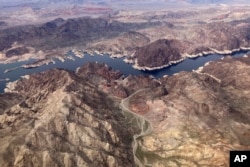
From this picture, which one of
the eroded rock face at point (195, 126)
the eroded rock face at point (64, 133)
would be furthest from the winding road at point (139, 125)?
the eroded rock face at point (64, 133)

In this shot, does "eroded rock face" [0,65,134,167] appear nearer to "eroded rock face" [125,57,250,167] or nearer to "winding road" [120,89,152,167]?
"winding road" [120,89,152,167]

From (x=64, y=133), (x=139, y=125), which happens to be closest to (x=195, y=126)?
(x=139, y=125)

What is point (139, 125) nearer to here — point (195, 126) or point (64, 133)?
point (195, 126)

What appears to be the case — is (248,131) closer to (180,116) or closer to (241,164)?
(180,116)

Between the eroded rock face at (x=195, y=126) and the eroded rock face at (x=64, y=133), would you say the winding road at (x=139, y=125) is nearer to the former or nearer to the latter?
the eroded rock face at (x=195, y=126)

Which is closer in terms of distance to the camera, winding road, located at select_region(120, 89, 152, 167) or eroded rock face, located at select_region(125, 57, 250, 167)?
eroded rock face, located at select_region(125, 57, 250, 167)

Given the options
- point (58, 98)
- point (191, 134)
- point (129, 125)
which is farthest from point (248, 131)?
point (58, 98)

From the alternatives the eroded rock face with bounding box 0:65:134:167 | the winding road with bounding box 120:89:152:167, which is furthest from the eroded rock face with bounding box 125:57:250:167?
the eroded rock face with bounding box 0:65:134:167

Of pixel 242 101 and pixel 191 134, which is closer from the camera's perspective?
pixel 191 134
